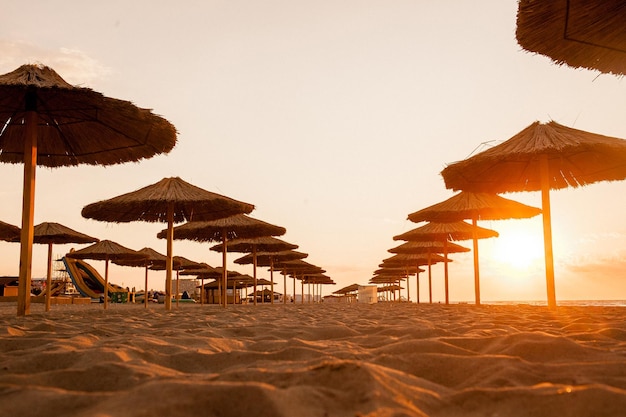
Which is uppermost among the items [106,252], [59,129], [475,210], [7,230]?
[59,129]

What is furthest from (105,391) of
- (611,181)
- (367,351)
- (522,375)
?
(611,181)

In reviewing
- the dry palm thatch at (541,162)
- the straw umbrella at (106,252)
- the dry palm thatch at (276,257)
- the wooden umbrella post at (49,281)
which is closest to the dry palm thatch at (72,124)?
the wooden umbrella post at (49,281)

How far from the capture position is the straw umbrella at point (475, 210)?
10.1 metres

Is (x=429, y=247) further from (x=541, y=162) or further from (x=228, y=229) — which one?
(x=541, y=162)

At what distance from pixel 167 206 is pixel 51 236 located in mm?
3064

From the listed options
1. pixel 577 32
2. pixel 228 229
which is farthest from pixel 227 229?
pixel 577 32

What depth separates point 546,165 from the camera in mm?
6680

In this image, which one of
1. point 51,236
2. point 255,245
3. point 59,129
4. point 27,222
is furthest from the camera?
point 255,245

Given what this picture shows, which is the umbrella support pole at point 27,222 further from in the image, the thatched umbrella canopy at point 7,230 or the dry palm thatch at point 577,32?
the dry palm thatch at point 577,32

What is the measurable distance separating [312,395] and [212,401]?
0.26 m

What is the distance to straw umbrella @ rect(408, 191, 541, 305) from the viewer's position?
1009 cm

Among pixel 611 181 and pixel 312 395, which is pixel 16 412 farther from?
pixel 611 181

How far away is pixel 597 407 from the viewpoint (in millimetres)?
1207

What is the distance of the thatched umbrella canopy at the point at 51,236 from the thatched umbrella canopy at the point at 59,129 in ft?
9.52
